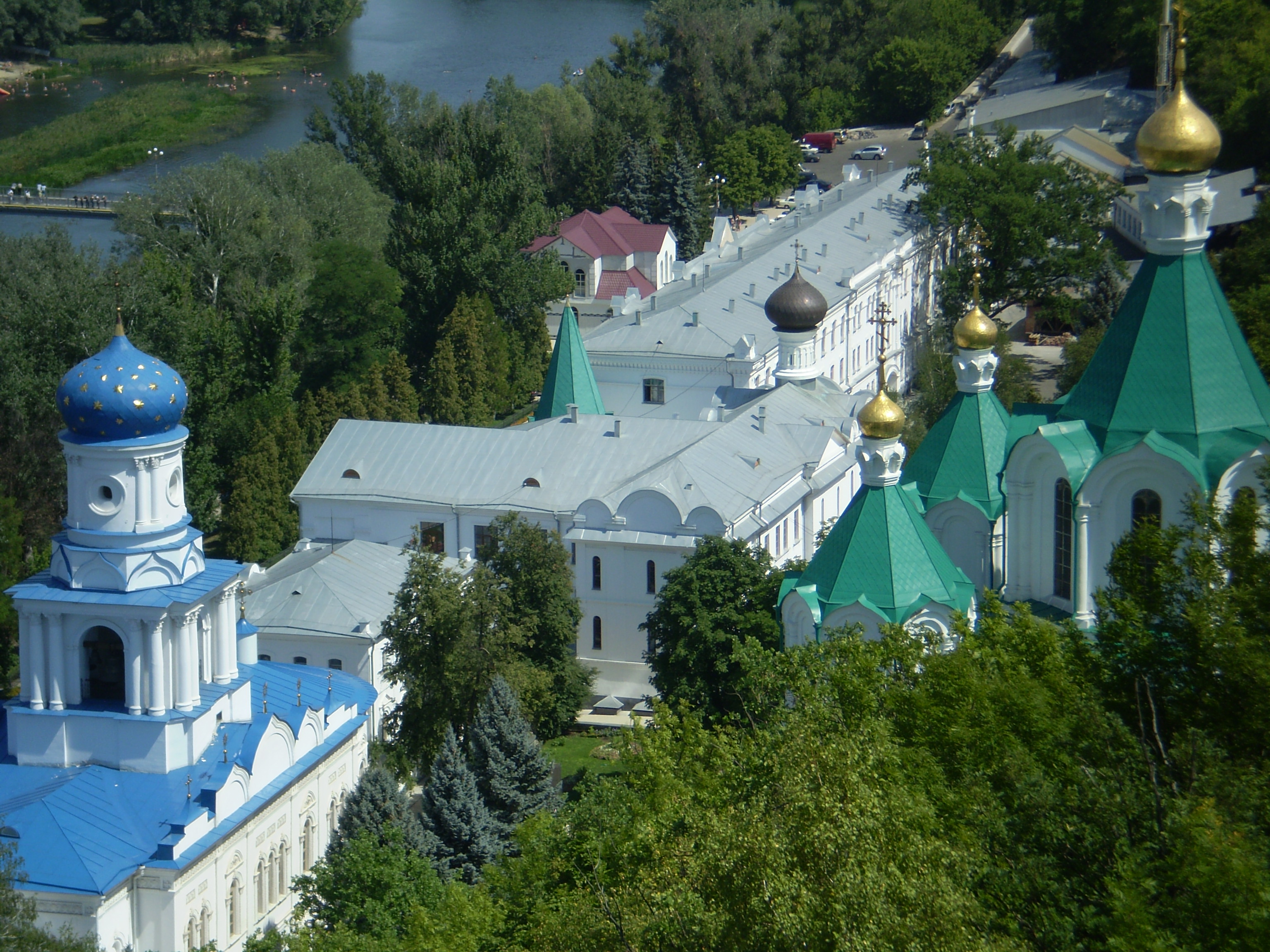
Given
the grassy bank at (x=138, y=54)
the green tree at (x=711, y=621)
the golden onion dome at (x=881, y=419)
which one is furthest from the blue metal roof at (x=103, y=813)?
the grassy bank at (x=138, y=54)

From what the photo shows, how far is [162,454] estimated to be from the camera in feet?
74.6

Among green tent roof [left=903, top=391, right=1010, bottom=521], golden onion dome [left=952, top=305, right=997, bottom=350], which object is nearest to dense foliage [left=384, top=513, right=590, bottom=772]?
green tent roof [left=903, top=391, right=1010, bottom=521]

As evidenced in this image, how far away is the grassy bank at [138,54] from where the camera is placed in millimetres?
88375

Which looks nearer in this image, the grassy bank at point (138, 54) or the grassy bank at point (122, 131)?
the grassy bank at point (122, 131)

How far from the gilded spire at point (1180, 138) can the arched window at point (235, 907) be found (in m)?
13.4

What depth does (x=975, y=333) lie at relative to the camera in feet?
86.6

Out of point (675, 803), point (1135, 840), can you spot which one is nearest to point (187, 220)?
point (675, 803)

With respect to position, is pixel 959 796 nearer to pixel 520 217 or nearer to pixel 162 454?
pixel 162 454

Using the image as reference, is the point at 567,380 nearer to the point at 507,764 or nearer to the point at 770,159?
the point at 507,764

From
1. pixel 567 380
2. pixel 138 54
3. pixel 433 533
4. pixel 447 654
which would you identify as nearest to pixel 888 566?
pixel 447 654

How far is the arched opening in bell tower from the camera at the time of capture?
75.0 feet

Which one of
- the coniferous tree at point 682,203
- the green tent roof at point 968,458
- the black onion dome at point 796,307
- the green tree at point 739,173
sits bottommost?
the green tent roof at point 968,458

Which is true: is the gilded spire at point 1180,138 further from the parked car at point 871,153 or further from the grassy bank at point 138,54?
the grassy bank at point 138,54

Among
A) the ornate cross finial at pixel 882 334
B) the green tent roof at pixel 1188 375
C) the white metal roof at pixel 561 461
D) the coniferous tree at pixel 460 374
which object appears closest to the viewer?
the green tent roof at pixel 1188 375
